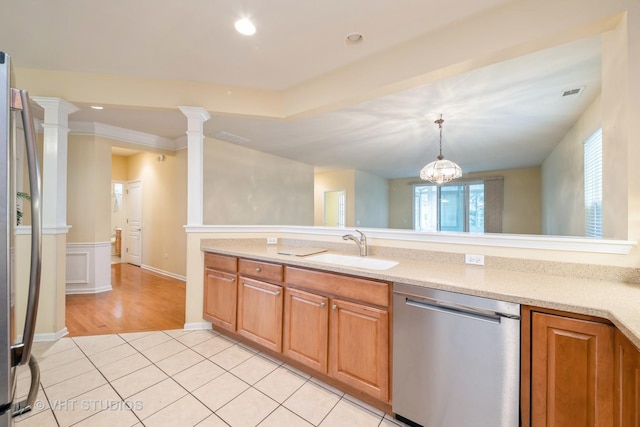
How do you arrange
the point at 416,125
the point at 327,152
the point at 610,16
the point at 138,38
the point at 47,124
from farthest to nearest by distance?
the point at 327,152, the point at 416,125, the point at 47,124, the point at 138,38, the point at 610,16

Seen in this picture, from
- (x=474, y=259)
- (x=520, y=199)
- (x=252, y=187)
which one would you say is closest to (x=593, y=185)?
(x=474, y=259)

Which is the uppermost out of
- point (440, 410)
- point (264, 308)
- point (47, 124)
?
point (47, 124)

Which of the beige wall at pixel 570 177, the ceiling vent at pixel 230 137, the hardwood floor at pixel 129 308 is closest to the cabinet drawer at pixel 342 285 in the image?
the hardwood floor at pixel 129 308

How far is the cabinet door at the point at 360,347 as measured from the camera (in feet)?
5.20

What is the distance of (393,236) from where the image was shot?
2.23 m

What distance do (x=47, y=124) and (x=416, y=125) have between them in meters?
4.28

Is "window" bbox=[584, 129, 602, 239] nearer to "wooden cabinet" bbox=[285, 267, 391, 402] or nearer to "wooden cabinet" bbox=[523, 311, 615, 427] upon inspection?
"wooden cabinet" bbox=[523, 311, 615, 427]

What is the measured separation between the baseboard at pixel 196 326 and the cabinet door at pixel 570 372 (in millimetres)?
2699

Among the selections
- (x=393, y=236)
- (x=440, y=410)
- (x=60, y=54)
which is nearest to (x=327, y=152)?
(x=393, y=236)

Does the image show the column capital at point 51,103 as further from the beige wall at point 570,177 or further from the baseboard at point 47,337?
the beige wall at point 570,177

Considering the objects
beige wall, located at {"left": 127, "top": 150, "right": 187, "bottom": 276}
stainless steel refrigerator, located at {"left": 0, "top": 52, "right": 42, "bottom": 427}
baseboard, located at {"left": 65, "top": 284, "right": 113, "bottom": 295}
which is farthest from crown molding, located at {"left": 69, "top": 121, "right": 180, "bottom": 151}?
stainless steel refrigerator, located at {"left": 0, "top": 52, "right": 42, "bottom": 427}

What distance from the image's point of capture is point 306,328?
1940mm

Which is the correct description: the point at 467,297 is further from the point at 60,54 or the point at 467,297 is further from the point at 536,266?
the point at 60,54

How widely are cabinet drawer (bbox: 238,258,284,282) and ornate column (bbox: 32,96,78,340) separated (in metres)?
1.87
